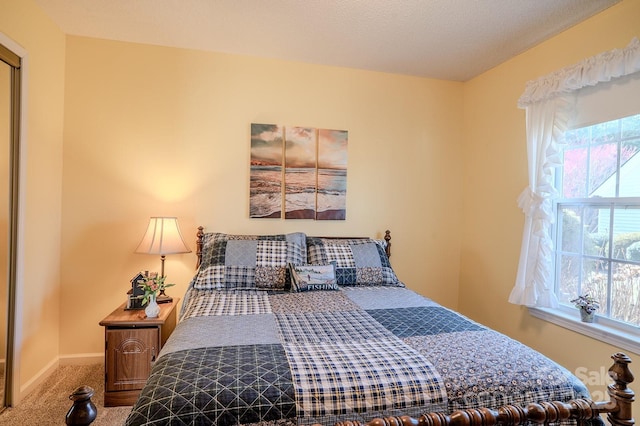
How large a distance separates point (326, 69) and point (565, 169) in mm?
2035

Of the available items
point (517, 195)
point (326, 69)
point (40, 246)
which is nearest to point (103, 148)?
point (40, 246)

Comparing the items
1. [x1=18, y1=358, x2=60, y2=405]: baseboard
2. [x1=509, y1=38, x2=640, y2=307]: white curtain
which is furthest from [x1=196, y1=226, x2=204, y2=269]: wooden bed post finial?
[x1=509, y1=38, x2=640, y2=307]: white curtain

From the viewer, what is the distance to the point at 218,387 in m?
1.00

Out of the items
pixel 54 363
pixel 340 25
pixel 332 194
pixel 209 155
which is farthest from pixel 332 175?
pixel 54 363

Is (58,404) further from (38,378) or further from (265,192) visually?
(265,192)

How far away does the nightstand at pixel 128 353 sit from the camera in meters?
2.04

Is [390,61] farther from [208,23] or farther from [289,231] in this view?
[289,231]

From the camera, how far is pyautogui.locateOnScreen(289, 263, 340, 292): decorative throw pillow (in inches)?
88.7

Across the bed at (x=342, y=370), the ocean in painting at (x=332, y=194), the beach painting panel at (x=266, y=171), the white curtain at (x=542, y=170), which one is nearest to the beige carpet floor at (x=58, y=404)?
the bed at (x=342, y=370)

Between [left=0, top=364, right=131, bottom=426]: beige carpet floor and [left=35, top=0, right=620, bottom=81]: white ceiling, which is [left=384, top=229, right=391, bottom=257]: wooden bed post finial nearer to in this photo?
[left=35, top=0, right=620, bottom=81]: white ceiling

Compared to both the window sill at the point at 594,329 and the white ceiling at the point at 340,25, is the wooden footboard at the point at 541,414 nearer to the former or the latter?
the window sill at the point at 594,329

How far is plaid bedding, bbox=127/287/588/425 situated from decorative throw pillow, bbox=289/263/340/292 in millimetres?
610

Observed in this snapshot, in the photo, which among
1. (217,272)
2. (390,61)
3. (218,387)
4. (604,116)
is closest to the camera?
(218,387)

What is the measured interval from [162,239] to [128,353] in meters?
0.76
